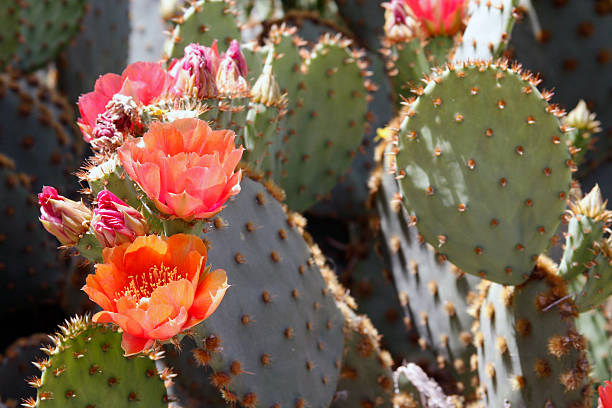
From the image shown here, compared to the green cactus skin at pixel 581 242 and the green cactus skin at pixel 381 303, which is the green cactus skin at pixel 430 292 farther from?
the green cactus skin at pixel 581 242

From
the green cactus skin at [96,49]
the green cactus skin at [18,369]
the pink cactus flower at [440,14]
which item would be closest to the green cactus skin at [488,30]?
the pink cactus flower at [440,14]

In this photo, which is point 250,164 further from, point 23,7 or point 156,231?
point 23,7

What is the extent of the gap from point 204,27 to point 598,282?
31.0 inches

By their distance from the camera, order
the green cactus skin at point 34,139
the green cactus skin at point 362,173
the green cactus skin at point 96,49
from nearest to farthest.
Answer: the green cactus skin at point 362,173 < the green cactus skin at point 34,139 < the green cactus skin at point 96,49

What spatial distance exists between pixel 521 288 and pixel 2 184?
4.36 ft

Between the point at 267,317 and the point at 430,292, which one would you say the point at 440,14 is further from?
the point at 267,317

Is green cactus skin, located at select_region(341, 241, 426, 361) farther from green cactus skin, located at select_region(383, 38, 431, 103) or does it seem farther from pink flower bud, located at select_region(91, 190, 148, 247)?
pink flower bud, located at select_region(91, 190, 148, 247)

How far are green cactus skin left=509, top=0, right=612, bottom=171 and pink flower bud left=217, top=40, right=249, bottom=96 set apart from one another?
111 cm

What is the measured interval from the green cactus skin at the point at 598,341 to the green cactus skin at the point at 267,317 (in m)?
0.43

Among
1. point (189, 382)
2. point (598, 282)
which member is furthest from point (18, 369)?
point (598, 282)

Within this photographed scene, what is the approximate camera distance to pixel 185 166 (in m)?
0.68

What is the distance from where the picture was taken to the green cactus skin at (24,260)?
5.88 feet

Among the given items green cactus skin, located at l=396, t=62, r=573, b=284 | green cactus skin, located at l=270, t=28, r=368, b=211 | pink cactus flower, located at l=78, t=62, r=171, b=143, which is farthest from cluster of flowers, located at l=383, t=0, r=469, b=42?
pink cactus flower, located at l=78, t=62, r=171, b=143

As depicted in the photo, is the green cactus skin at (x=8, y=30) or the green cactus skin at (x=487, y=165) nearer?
the green cactus skin at (x=487, y=165)
